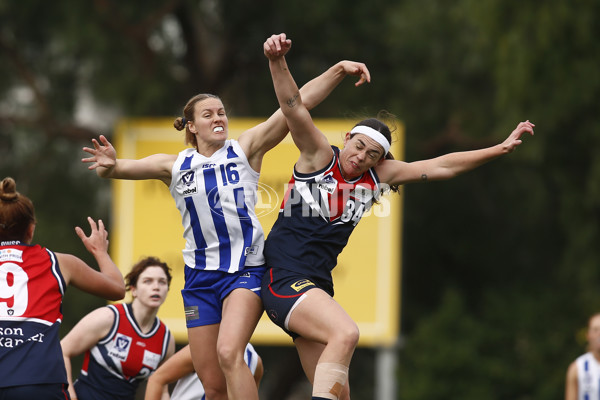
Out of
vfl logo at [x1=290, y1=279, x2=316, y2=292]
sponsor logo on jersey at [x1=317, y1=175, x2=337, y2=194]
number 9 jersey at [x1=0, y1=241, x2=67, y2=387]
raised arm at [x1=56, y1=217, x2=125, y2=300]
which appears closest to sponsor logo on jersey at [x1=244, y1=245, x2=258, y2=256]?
vfl logo at [x1=290, y1=279, x2=316, y2=292]

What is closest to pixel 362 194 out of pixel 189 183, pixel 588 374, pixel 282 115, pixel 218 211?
pixel 282 115

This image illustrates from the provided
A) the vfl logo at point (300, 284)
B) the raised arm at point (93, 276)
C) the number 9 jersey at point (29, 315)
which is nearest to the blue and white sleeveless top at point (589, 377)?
the vfl logo at point (300, 284)

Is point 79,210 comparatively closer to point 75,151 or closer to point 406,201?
point 75,151

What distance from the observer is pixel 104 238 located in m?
5.46

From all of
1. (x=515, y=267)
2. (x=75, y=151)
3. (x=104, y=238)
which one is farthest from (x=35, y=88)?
(x=104, y=238)

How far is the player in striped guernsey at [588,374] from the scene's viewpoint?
860 centimetres

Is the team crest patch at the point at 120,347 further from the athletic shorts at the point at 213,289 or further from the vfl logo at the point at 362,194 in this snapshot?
the vfl logo at the point at 362,194

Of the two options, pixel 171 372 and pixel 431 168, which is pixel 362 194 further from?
pixel 171 372

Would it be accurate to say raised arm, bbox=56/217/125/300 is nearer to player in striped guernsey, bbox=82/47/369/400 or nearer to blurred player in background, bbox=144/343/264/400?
player in striped guernsey, bbox=82/47/369/400

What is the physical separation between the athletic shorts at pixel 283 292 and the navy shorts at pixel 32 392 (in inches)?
46.0

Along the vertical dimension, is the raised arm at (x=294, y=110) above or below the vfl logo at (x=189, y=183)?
above

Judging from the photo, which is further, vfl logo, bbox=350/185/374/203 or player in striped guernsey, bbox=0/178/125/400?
vfl logo, bbox=350/185/374/203

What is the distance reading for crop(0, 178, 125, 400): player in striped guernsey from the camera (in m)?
4.87

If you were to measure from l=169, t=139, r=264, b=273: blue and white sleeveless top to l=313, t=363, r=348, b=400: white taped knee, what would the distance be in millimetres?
799
